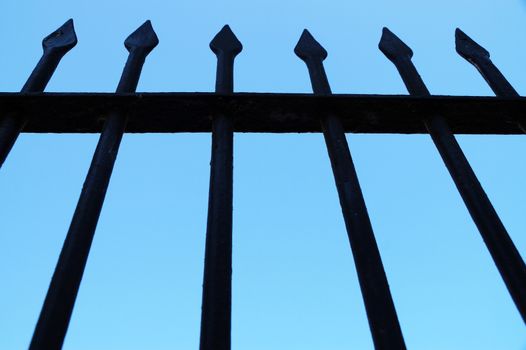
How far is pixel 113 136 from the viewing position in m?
1.63

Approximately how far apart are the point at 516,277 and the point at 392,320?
0.42 m

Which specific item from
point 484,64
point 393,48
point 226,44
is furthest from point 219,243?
point 484,64

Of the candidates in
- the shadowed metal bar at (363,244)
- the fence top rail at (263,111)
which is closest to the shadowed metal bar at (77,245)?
the fence top rail at (263,111)

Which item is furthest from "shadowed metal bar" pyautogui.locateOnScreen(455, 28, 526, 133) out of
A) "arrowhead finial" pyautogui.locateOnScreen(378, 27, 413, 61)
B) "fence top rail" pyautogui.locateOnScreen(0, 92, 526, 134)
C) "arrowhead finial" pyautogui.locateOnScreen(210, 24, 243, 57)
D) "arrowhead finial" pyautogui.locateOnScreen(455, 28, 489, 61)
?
"arrowhead finial" pyautogui.locateOnScreen(210, 24, 243, 57)

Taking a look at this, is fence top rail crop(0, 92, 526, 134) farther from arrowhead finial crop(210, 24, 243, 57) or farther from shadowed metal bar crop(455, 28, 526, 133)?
arrowhead finial crop(210, 24, 243, 57)

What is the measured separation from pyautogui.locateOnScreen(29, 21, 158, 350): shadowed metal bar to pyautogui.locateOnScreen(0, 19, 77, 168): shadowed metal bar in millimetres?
328

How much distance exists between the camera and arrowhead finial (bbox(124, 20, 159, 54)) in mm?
2162

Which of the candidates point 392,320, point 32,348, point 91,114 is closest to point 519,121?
point 392,320

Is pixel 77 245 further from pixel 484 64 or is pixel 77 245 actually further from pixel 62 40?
pixel 484 64

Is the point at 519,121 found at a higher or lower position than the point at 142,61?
lower

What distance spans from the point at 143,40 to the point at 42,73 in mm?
490

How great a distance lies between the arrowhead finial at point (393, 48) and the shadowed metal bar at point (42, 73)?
4.92 feet

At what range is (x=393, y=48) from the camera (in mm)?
2244

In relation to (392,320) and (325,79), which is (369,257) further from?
(325,79)
